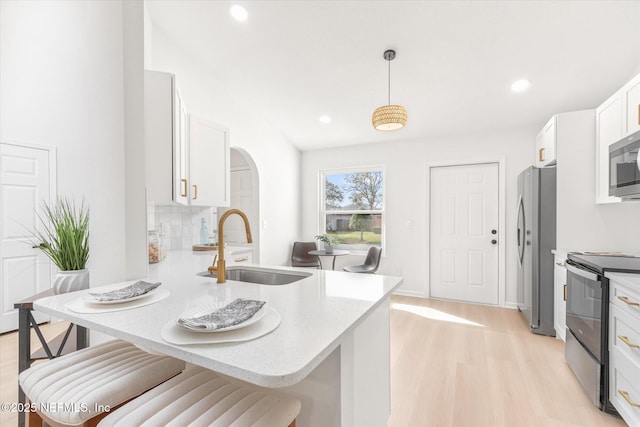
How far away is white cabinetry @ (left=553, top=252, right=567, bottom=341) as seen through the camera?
8.72 ft

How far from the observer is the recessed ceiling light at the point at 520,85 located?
293 centimetres

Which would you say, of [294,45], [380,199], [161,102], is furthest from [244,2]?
[380,199]

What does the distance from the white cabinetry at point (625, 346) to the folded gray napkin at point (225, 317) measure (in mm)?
1940

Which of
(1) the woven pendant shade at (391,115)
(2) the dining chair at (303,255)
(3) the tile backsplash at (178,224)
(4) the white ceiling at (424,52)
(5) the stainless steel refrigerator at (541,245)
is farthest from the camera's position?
(2) the dining chair at (303,255)

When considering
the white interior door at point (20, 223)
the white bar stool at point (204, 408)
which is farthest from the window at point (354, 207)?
the white bar stool at point (204, 408)

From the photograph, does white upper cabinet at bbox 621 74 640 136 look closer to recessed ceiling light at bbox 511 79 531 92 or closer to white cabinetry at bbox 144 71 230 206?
recessed ceiling light at bbox 511 79 531 92

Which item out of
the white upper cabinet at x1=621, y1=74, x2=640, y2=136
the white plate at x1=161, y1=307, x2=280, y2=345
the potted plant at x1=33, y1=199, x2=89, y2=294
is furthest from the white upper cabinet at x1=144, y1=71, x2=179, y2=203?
the white upper cabinet at x1=621, y1=74, x2=640, y2=136

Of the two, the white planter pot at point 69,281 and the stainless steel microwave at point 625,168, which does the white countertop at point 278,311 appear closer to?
the white planter pot at point 69,281

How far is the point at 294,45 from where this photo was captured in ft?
9.25

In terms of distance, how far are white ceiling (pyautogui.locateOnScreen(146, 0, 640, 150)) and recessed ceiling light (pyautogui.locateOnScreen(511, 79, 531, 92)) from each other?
0.23 ft

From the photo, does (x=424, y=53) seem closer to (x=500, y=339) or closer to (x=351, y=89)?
(x=351, y=89)

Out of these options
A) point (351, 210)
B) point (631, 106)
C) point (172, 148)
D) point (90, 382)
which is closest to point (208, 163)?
point (172, 148)

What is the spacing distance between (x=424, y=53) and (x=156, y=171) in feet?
8.26

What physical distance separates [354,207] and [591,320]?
3311 millimetres
